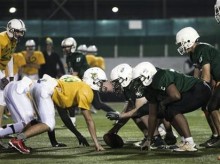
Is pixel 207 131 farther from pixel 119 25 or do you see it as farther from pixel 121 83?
pixel 119 25

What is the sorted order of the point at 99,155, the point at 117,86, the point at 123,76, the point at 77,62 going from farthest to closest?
the point at 77,62
the point at 117,86
the point at 123,76
the point at 99,155

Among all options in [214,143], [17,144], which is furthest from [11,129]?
[214,143]

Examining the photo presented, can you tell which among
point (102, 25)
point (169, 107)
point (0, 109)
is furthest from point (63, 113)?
point (102, 25)

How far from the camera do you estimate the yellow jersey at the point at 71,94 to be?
26.4ft

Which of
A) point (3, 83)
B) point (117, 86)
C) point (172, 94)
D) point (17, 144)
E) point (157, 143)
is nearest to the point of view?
point (172, 94)

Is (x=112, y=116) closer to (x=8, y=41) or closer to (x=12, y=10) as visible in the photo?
(x=8, y=41)

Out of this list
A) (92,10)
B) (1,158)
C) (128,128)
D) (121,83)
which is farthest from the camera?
(92,10)

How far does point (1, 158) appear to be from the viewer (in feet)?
25.0

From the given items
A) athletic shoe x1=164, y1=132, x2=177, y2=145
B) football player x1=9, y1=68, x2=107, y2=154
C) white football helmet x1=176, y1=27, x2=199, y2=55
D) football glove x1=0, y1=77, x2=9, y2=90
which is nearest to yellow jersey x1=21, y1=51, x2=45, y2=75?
football glove x1=0, y1=77, x2=9, y2=90

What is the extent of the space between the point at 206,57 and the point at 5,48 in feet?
8.97

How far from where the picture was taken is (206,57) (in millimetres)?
8133

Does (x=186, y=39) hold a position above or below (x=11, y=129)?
above

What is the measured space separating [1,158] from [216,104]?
2679 millimetres

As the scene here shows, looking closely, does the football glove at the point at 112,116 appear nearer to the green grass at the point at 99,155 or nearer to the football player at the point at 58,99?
the football player at the point at 58,99
